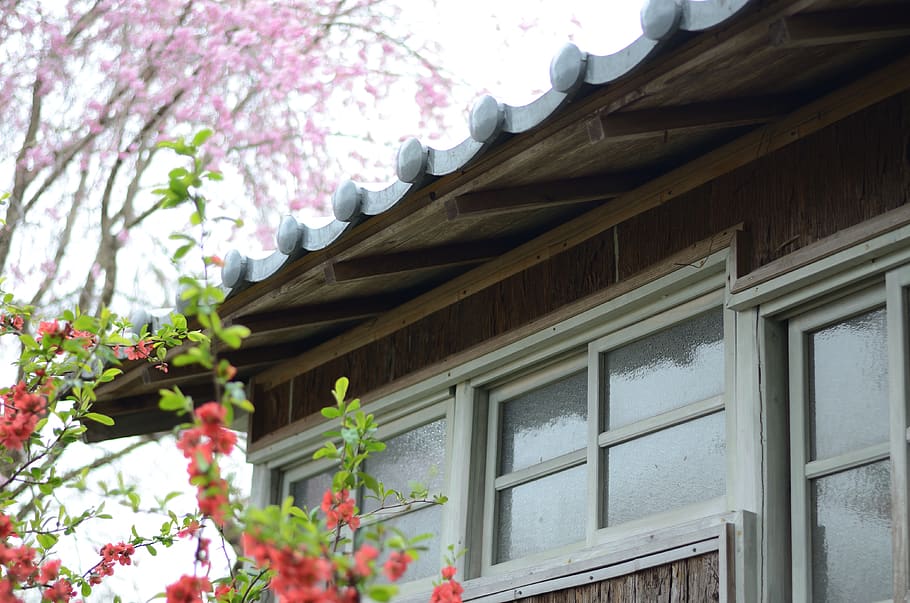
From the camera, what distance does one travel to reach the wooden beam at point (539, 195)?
11.8 ft

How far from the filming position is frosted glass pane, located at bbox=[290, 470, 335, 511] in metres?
5.23

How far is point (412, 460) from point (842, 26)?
2509mm

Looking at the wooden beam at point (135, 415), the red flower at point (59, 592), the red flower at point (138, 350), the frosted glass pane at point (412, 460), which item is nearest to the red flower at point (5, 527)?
the red flower at point (59, 592)

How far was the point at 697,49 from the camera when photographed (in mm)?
2822

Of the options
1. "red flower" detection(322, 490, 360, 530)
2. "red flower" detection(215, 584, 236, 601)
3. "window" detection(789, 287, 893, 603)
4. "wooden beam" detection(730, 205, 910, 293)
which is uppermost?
"wooden beam" detection(730, 205, 910, 293)

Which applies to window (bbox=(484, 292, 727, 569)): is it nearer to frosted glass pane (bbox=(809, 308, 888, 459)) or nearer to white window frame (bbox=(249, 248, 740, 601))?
white window frame (bbox=(249, 248, 740, 601))

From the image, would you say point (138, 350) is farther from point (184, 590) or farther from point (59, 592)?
point (184, 590)

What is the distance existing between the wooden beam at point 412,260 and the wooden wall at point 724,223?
135mm

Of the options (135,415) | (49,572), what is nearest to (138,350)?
(49,572)

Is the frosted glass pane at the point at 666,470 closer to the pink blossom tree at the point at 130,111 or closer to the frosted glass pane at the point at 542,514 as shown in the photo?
the frosted glass pane at the point at 542,514

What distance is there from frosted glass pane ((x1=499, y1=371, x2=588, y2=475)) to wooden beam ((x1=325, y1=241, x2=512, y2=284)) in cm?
50

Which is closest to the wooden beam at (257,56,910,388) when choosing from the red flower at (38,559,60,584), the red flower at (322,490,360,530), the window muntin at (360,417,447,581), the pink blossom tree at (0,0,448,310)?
the window muntin at (360,417,447,581)

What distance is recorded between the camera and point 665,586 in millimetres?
3307

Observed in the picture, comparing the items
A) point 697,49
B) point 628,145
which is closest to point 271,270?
point 628,145
